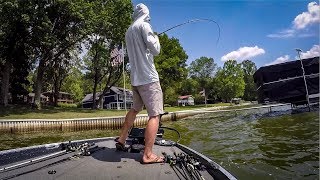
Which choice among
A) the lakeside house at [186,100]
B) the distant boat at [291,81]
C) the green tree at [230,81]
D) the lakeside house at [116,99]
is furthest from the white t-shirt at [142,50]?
the lakeside house at [186,100]

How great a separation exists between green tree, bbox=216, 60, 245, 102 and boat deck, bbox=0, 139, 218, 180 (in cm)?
8115

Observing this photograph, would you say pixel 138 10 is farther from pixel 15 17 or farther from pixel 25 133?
pixel 15 17

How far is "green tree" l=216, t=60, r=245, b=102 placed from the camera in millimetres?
83188

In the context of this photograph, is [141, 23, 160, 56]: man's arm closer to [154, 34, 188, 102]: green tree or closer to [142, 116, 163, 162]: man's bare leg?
[142, 116, 163, 162]: man's bare leg

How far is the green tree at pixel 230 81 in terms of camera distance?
83.2m

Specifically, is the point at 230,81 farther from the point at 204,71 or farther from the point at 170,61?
the point at 170,61

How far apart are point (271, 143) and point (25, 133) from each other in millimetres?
15649

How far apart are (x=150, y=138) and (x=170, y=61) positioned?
149ft

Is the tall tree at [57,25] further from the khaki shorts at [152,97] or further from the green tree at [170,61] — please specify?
the khaki shorts at [152,97]

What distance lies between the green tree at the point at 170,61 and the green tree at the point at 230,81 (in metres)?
33.3

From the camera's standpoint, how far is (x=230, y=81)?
83.8 metres

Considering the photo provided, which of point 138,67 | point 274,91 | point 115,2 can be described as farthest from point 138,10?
point 115,2

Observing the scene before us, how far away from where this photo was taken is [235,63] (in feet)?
287

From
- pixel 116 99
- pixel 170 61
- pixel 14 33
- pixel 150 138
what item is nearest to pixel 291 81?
pixel 150 138
